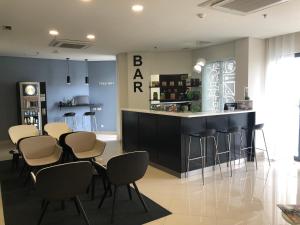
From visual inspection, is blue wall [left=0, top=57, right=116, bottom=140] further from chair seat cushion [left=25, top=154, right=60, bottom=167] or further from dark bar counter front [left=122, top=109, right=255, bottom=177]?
chair seat cushion [left=25, top=154, right=60, bottom=167]

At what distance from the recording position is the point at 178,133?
4273 mm

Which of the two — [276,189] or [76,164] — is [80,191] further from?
[276,189]

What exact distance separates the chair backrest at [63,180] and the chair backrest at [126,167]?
247 mm

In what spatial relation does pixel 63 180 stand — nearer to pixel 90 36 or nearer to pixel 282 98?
pixel 90 36

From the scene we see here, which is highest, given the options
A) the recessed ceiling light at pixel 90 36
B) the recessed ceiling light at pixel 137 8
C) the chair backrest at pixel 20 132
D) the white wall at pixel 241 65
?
the recessed ceiling light at pixel 90 36

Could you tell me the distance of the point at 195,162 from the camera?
4.49 meters

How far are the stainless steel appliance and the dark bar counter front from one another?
387 centimetres

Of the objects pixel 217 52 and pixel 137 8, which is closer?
pixel 137 8

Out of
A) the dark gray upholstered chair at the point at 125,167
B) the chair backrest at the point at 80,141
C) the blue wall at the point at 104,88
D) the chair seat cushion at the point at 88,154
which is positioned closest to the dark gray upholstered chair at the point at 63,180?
the dark gray upholstered chair at the point at 125,167

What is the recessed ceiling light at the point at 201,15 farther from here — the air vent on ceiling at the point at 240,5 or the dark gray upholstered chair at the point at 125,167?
the dark gray upholstered chair at the point at 125,167

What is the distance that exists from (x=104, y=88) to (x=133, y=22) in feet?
17.6

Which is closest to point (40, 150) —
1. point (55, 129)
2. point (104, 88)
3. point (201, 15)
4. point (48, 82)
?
point (55, 129)

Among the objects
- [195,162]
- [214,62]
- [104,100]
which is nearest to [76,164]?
[195,162]

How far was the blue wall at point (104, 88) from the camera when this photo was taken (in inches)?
361
